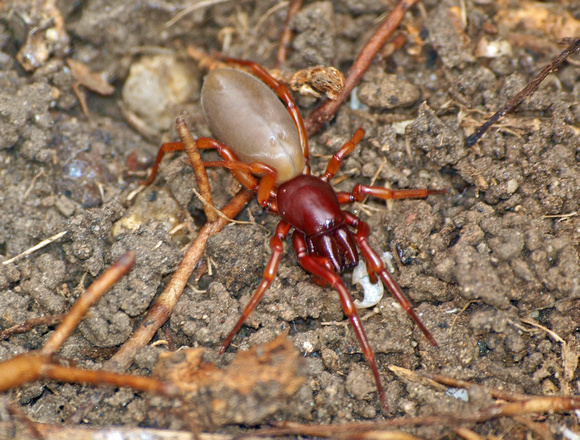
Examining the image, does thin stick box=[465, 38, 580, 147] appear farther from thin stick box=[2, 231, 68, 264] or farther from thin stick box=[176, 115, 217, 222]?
thin stick box=[2, 231, 68, 264]

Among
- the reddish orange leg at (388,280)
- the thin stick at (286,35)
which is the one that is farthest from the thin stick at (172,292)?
the thin stick at (286,35)

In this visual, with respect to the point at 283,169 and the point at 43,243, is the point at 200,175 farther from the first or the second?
the point at 43,243

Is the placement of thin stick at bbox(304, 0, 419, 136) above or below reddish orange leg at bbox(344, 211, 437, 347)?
above

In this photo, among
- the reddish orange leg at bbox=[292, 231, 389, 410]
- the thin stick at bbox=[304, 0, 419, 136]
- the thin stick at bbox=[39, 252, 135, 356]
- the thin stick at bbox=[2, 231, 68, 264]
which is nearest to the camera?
the thin stick at bbox=[39, 252, 135, 356]

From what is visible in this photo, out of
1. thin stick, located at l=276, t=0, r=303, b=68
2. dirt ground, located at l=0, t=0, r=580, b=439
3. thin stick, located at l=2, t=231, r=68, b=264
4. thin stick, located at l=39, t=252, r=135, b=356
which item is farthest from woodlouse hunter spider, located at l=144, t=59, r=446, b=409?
thin stick, located at l=39, t=252, r=135, b=356

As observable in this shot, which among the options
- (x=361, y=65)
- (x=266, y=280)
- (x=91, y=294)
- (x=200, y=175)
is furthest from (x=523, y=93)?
(x=91, y=294)

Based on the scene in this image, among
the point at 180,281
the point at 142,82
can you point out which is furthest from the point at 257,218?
the point at 142,82
